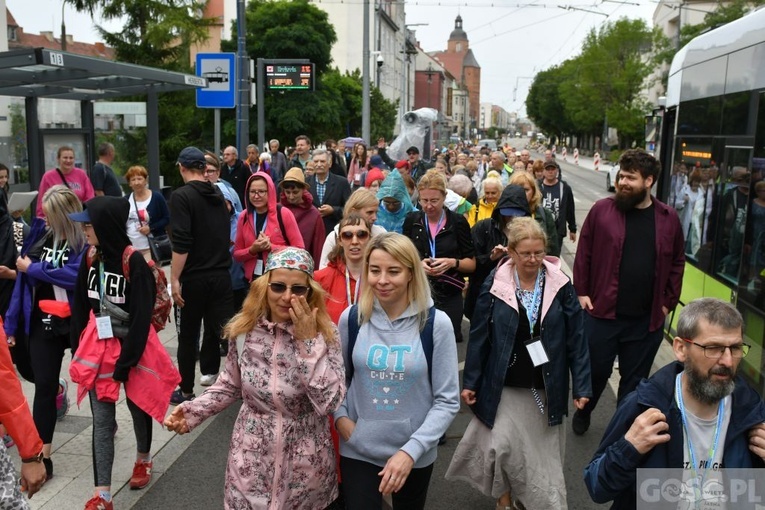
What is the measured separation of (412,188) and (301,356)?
22.6 feet

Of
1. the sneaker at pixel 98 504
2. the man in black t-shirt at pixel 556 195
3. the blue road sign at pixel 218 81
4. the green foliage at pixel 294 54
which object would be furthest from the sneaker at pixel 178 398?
the green foliage at pixel 294 54

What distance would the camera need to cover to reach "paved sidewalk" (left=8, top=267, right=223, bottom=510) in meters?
4.58

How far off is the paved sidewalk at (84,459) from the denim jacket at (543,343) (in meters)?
2.18

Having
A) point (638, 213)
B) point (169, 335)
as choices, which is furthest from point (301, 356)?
point (169, 335)

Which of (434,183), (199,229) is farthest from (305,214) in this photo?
(434,183)

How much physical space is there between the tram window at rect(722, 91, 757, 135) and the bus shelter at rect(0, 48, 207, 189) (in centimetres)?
677

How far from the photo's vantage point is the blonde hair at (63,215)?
4594mm

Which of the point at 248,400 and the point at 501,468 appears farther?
the point at 501,468

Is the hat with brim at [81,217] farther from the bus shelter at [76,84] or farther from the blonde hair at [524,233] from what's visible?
the bus shelter at [76,84]

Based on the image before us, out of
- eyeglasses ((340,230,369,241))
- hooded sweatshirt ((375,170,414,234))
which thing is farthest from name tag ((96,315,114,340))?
hooded sweatshirt ((375,170,414,234))

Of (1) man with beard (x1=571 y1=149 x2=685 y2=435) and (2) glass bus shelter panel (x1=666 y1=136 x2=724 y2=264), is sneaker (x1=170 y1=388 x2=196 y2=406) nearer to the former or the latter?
(1) man with beard (x1=571 y1=149 x2=685 y2=435)

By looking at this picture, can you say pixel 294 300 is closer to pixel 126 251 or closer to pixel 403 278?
pixel 403 278

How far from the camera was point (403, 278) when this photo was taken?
326 cm

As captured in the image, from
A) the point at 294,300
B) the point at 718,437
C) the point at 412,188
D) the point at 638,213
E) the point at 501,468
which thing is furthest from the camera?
the point at 412,188
